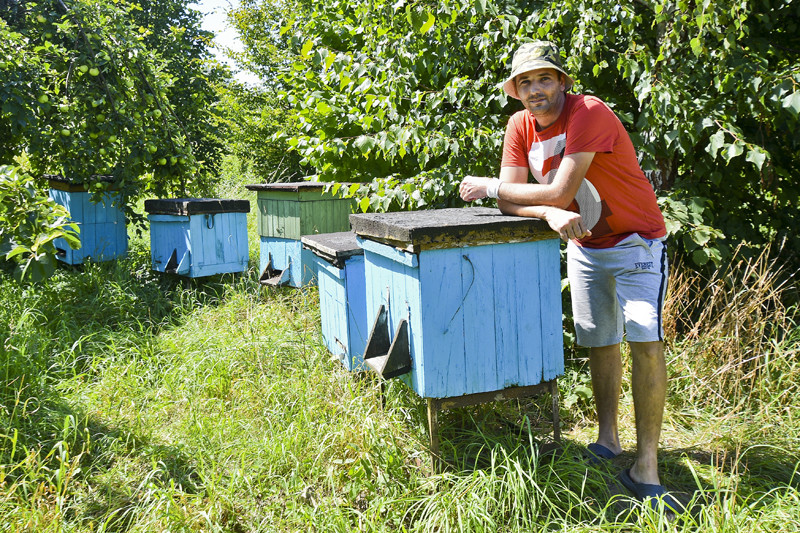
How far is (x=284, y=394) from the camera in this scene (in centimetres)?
344

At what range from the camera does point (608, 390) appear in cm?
292

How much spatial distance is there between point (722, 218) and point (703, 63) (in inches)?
36.7

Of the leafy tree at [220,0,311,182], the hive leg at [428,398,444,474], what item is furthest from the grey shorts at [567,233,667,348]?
the leafy tree at [220,0,311,182]

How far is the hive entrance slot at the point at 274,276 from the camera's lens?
17.1 feet

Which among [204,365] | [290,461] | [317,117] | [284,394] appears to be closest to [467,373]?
[290,461]

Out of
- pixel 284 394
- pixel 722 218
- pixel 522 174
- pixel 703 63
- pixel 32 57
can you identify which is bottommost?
pixel 284 394

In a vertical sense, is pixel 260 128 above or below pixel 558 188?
above

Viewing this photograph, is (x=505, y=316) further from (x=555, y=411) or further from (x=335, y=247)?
(x=335, y=247)

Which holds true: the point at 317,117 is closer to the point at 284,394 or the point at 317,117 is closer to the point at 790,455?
the point at 284,394

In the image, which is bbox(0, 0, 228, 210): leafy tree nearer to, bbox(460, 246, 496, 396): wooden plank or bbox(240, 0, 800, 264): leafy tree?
bbox(240, 0, 800, 264): leafy tree

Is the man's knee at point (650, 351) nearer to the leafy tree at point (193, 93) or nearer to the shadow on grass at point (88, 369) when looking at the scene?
the shadow on grass at point (88, 369)

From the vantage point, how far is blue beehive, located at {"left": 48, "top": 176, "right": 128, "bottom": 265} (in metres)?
6.48

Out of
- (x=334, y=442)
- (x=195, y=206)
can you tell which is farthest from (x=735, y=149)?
(x=195, y=206)

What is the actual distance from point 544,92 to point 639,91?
1.18 meters
